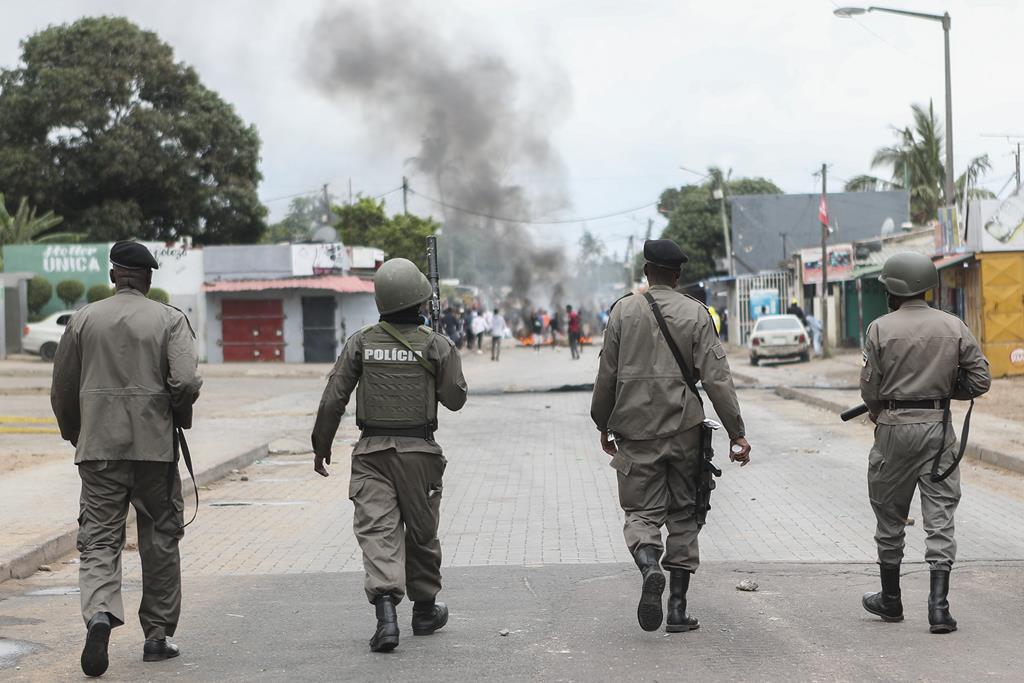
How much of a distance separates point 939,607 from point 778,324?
30991mm

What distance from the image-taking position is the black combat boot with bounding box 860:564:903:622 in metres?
5.93

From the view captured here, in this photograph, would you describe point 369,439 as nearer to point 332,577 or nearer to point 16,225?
point 332,577

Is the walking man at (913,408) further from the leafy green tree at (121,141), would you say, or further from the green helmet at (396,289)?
the leafy green tree at (121,141)

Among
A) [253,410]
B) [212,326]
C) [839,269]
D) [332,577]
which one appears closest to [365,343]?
[332,577]

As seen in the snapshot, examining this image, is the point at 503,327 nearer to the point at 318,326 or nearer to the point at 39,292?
the point at 318,326

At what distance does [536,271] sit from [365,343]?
66561 millimetres

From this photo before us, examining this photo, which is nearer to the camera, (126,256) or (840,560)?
(126,256)

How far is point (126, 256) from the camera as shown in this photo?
560 cm

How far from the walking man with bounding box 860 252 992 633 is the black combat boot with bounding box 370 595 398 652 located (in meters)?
2.19

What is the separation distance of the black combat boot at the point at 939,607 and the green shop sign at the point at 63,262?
36.5 metres

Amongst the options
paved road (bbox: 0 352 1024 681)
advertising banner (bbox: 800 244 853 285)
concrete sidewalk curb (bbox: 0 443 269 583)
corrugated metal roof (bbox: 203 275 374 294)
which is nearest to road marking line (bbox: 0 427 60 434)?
paved road (bbox: 0 352 1024 681)

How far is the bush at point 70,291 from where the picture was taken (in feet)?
126

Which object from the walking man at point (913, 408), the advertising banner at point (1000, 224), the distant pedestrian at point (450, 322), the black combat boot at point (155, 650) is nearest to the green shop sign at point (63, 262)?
the distant pedestrian at point (450, 322)

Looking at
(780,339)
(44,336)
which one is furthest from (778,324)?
(44,336)
